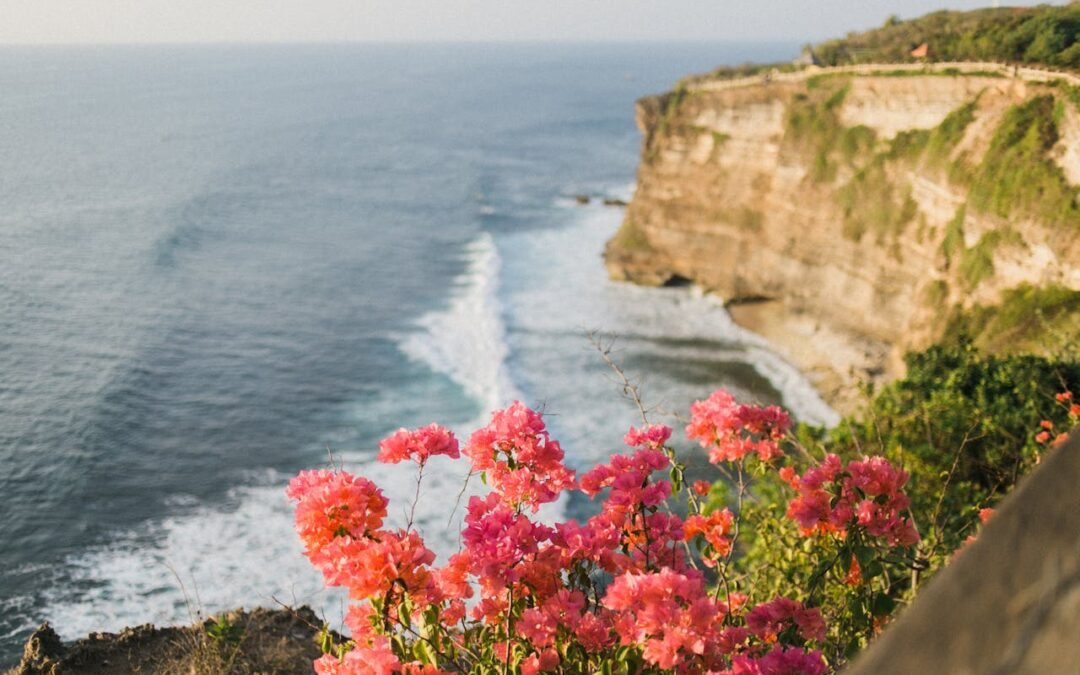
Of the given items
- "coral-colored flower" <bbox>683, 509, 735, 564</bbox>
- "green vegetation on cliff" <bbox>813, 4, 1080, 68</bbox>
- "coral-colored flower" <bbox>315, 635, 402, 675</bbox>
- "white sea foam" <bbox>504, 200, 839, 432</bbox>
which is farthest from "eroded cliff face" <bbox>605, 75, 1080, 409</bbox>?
"coral-colored flower" <bbox>315, 635, 402, 675</bbox>

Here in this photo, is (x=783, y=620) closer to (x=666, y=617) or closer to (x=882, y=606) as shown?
(x=882, y=606)

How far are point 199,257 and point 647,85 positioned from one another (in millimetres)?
142819

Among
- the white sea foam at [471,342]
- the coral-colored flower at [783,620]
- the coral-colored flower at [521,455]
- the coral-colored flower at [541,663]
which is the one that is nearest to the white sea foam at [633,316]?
the white sea foam at [471,342]

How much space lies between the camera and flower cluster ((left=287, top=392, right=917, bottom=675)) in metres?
3.46

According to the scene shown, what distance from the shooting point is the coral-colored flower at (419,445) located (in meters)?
4.43

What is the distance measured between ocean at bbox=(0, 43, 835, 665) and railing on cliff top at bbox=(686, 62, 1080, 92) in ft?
35.6

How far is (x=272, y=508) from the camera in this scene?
22.2 m

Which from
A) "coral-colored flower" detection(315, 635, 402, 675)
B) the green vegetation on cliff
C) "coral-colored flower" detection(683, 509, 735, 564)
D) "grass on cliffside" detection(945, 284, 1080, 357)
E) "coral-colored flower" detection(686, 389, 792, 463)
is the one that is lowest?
"grass on cliffside" detection(945, 284, 1080, 357)

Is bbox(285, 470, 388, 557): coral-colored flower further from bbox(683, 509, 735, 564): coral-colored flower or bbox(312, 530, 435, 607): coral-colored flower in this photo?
bbox(683, 509, 735, 564): coral-colored flower

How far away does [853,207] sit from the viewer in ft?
108

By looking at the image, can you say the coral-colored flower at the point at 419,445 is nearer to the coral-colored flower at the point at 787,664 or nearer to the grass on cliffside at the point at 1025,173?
the coral-colored flower at the point at 787,664

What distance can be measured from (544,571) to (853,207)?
32212 millimetres

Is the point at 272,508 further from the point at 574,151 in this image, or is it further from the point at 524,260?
the point at 574,151

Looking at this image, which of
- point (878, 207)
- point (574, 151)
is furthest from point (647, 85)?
point (878, 207)
